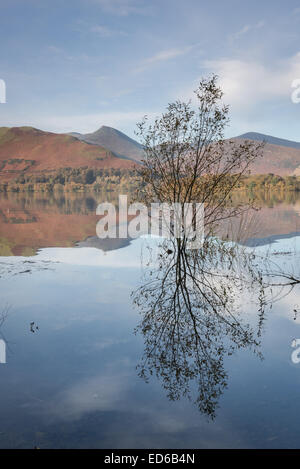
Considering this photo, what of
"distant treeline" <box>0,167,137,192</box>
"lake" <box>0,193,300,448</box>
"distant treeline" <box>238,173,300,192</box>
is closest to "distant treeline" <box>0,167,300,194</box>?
"distant treeline" <box>0,167,137,192</box>

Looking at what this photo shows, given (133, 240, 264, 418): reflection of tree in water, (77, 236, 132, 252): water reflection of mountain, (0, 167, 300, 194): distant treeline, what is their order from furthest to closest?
(0, 167, 300, 194): distant treeline, (77, 236, 132, 252): water reflection of mountain, (133, 240, 264, 418): reflection of tree in water

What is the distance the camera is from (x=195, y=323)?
738 cm

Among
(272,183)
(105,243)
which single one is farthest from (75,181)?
(105,243)

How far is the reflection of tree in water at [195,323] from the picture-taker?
17.7ft

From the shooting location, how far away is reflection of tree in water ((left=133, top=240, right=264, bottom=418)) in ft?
17.7

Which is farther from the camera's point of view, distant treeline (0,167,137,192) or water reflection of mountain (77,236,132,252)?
distant treeline (0,167,137,192)

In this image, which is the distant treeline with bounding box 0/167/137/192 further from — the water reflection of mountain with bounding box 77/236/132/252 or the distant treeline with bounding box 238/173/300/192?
the water reflection of mountain with bounding box 77/236/132/252

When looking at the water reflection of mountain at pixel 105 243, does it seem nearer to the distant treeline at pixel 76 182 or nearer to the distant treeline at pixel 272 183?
the distant treeline at pixel 272 183

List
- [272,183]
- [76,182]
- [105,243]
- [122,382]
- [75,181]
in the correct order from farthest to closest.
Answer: [75,181] < [76,182] < [272,183] < [105,243] < [122,382]

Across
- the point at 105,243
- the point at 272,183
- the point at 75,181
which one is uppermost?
the point at 75,181

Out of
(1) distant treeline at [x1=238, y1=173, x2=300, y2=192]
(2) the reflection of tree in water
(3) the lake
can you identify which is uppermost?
(1) distant treeline at [x1=238, y1=173, x2=300, y2=192]

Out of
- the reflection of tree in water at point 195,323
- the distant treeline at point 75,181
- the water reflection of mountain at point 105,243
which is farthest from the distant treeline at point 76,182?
the reflection of tree in water at point 195,323

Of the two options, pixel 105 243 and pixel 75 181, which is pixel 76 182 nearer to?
pixel 75 181
